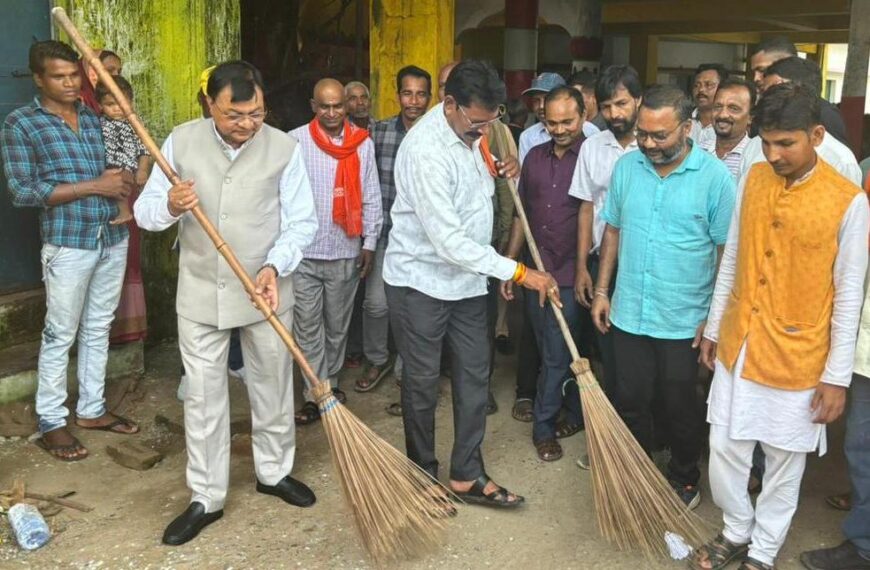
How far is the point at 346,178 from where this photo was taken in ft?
15.8

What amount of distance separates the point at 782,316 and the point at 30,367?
3.88m

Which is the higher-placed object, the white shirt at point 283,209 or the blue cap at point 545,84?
the blue cap at point 545,84

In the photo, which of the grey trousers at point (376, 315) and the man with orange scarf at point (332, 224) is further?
the grey trousers at point (376, 315)

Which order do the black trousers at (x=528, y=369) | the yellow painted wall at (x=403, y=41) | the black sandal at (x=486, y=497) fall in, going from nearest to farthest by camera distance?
the black sandal at (x=486, y=497) → the black trousers at (x=528, y=369) → the yellow painted wall at (x=403, y=41)

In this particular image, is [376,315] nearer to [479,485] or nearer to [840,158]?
[479,485]

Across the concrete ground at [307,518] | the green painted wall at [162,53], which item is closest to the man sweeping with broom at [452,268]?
the concrete ground at [307,518]

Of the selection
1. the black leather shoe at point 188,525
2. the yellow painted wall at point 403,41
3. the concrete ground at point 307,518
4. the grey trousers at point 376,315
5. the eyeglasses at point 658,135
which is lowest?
the concrete ground at point 307,518

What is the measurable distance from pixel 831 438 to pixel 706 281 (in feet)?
5.72

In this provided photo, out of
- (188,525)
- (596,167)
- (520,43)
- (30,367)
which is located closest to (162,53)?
(30,367)

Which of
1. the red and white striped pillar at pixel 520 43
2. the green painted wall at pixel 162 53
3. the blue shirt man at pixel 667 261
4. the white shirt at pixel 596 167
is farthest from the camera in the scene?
the red and white striped pillar at pixel 520 43

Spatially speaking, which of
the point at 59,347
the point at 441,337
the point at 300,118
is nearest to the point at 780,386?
the point at 441,337

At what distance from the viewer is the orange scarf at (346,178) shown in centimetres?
480

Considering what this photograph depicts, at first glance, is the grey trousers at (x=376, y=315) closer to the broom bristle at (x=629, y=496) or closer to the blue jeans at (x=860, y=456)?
the broom bristle at (x=629, y=496)

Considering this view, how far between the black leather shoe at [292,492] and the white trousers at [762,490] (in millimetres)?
1728
